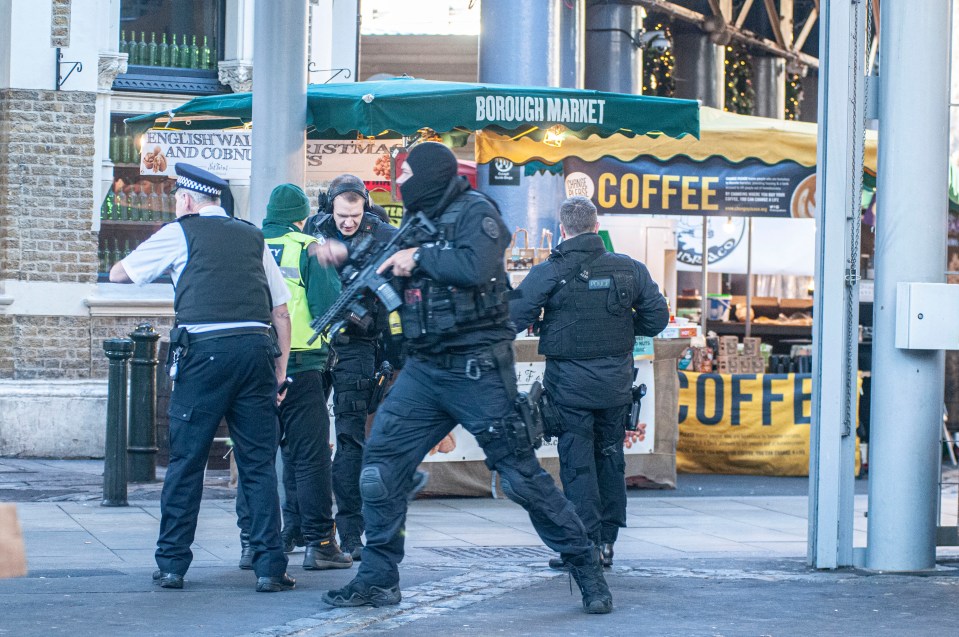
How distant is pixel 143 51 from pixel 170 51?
0.25 metres

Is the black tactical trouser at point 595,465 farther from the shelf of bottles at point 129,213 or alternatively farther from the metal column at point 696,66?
the metal column at point 696,66

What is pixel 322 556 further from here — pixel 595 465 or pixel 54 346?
pixel 54 346

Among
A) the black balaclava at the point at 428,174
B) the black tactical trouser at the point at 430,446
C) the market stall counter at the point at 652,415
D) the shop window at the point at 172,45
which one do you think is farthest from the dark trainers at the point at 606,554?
the shop window at the point at 172,45

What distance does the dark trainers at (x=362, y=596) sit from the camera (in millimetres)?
6367

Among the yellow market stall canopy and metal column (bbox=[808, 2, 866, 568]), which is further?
the yellow market stall canopy

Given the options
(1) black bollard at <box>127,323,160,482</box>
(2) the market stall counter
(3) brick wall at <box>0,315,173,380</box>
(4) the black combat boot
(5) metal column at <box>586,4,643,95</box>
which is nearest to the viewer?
(4) the black combat boot

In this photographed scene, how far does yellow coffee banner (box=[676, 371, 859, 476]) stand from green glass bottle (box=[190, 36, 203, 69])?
5.33 meters

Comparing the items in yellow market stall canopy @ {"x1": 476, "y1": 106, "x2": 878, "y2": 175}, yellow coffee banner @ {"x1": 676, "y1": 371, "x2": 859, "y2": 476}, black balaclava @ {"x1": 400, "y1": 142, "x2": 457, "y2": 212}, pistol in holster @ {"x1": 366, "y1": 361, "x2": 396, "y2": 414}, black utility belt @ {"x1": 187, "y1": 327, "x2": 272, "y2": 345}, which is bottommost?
yellow coffee banner @ {"x1": 676, "y1": 371, "x2": 859, "y2": 476}

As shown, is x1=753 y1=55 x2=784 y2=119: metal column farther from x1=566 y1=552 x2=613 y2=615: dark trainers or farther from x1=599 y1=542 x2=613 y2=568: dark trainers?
x1=566 y1=552 x2=613 y2=615: dark trainers

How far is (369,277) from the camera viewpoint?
643 cm

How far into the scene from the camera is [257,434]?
22.6 ft

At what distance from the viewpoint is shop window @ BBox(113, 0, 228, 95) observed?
1395 cm

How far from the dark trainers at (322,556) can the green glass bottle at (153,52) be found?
25.2ft

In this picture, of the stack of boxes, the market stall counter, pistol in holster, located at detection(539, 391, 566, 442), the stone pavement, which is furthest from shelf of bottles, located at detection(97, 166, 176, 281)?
pistol in holster, located at detection(539, 391, 566, 442)
